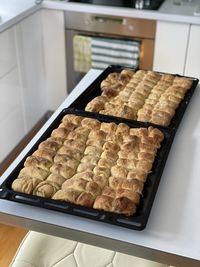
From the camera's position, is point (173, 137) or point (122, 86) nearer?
point (173, 137)

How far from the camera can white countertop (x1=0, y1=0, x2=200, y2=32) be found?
211cm

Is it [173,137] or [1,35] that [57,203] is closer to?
[173,137]

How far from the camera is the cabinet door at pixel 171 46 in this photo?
7.16 ft

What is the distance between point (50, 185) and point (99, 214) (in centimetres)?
14

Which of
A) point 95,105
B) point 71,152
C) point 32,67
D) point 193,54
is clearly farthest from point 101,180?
point 32,67

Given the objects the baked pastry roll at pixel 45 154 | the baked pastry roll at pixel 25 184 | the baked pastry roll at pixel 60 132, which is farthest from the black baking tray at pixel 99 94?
the baked pastry roll at pixel 25 184

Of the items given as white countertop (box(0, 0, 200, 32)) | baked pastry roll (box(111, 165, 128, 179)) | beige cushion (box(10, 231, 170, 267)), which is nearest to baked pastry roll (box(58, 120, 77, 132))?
baked pastry roll (box(111, 165, 128, 179))

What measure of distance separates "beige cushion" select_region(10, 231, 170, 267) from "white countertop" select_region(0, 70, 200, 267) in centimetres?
26

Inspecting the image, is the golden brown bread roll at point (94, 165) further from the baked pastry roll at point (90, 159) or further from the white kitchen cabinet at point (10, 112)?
the white kitchen cabinet at point (10, 112)

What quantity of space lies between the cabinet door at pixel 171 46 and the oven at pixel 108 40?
37mm

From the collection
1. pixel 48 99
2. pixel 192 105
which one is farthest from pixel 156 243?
pixel 48 99

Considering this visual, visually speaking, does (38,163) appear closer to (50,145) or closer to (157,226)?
(50,145)

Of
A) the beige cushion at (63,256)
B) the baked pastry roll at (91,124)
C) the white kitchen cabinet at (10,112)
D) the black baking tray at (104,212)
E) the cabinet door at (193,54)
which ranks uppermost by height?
the baked pastry roll at (91,124)

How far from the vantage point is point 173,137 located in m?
1.10
